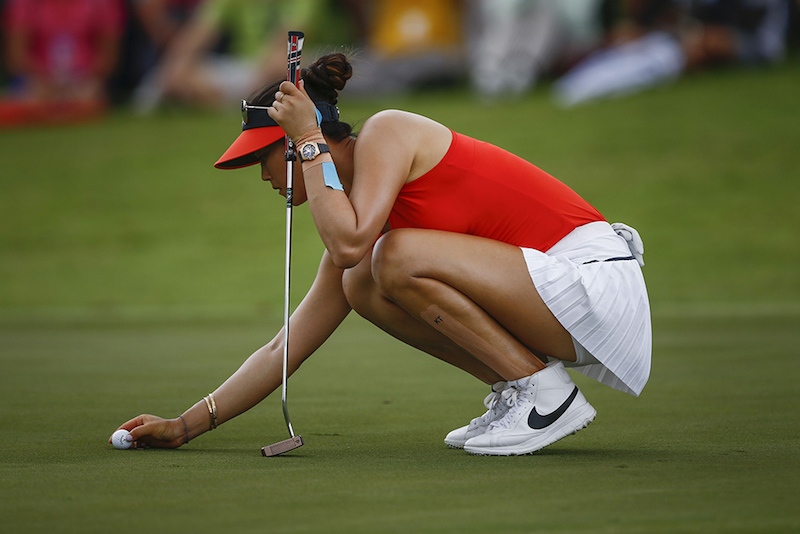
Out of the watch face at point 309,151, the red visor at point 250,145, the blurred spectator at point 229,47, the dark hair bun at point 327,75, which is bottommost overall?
the watch face at point 309,151

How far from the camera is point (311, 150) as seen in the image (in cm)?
370

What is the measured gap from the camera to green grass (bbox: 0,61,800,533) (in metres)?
3.05

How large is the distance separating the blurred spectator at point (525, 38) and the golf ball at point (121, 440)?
37.2 ft

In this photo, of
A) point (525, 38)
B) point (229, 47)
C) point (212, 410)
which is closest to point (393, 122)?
point (212, 410)

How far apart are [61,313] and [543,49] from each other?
7.12 meters

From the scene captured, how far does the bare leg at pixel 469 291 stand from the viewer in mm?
3744

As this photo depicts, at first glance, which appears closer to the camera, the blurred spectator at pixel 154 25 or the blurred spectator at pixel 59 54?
the blurred spectator at pixel 59 54

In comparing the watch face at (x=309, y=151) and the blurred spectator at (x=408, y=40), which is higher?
the blurred spectator at (x=408, y=40)

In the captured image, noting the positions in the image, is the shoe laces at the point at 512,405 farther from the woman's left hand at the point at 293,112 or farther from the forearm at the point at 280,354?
the woman's left hand at the point at 293,112

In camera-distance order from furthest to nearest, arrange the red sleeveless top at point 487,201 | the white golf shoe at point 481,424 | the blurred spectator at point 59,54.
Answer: the blurred spectator at point 59,54 → the white golf shoe at point 481,424 → the red sleeveless top at point 487,201

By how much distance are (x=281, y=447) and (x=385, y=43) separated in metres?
12.0

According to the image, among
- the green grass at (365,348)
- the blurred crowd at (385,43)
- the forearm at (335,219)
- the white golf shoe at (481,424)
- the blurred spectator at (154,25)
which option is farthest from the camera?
the blurred spectator at (154,25)

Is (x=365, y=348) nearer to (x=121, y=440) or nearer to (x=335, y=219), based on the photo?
(x=121, y=440)

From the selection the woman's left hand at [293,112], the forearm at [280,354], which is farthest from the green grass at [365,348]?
the woman's left hand at [293,112]
